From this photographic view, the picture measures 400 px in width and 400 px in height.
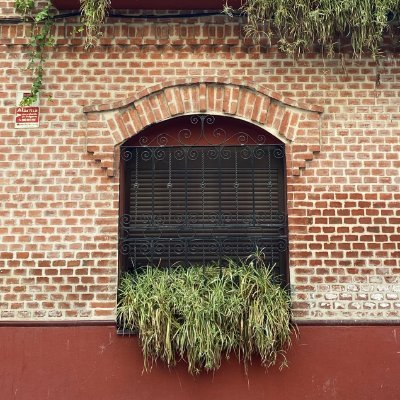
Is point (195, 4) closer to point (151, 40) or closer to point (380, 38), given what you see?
point (151, 40)

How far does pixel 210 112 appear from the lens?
17.9ft

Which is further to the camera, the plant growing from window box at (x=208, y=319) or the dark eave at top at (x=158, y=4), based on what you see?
the dark eave at top at (x=158, y=4)

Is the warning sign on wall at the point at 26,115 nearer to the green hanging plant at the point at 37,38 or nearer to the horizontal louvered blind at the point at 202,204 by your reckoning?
the green hanging plant at the point at 37,38

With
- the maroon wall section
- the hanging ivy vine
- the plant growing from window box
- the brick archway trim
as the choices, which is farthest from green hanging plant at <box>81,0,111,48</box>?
the maroon wall section

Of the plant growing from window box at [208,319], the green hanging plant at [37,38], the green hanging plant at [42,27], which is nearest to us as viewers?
the plant growing from window box at [208,319]

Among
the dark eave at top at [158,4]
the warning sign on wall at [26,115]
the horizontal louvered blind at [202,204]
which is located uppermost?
the dark eave at top at [158,4]

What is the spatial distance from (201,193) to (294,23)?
6.21 feet

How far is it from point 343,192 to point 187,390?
241 centimetres

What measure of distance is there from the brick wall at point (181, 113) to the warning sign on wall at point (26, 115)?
0.20 feet

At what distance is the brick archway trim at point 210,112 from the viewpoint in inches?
214

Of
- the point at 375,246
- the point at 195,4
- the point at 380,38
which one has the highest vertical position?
the point at 195,4

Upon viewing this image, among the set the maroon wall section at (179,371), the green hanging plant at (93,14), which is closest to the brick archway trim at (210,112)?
the green hanging plant at (93,14)

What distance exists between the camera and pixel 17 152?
545cm

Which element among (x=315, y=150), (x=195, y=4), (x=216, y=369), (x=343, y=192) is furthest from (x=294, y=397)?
(x=195, y=4)
